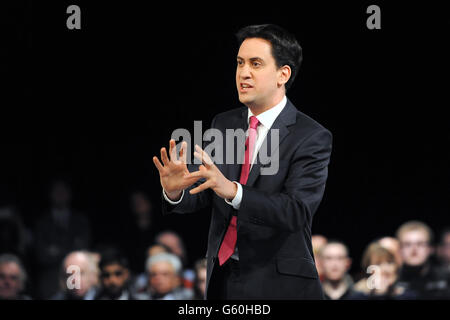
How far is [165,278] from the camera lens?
4.24 m

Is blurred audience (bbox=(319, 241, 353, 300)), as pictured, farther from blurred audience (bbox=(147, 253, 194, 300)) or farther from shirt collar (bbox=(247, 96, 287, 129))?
shirt collar (bbox=(247, 96, 287, 129))

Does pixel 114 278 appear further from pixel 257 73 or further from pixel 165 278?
pixel 257 73

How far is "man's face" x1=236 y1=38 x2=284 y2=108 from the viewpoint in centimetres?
203

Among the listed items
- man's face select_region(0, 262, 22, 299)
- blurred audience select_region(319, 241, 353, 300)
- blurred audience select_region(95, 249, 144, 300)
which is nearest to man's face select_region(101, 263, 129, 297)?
blurred audience select_region(95, 249, 144, 300)

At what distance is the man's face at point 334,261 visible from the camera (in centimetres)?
438

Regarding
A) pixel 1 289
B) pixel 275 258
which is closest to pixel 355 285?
pixel 1 289

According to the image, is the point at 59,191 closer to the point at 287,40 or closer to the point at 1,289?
the point at 1,289

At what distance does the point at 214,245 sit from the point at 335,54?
267cm

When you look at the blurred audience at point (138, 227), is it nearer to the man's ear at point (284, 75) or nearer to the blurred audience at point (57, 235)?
the blurred audience at point (57, 235)

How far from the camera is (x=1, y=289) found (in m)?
4.21

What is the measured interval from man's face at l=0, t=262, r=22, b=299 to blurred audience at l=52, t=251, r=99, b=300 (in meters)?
0.27

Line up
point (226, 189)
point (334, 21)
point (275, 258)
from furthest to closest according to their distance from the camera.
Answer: point (334, 21)
point (275, 258)
point (226, 189)

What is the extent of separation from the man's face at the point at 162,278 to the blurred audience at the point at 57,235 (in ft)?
2.85

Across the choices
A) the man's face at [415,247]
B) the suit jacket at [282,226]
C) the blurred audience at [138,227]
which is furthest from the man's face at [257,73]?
the blurred audience at [138,227]
